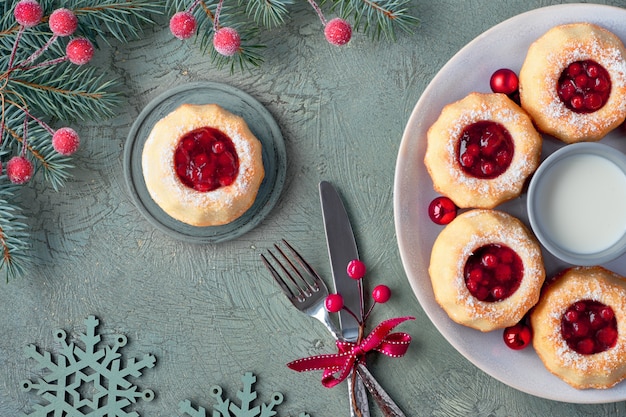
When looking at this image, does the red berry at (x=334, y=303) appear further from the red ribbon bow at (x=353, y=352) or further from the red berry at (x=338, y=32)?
the red berry at (x=338, y=32)

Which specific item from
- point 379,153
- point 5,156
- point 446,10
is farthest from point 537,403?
point 5,156

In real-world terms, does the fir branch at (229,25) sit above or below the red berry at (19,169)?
above

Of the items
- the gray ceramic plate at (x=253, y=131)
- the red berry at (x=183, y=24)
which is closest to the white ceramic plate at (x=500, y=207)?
the gray ceramic plate at (x=253, y=131)

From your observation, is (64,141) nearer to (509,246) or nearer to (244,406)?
(244,406)

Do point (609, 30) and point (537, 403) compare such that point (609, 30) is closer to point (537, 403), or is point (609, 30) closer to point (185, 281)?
point (537, 403)

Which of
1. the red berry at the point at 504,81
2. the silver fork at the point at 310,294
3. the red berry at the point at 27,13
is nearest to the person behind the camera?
the red berry at the point at 27,13

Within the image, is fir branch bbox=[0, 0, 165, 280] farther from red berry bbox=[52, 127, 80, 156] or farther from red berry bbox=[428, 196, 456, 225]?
red berry bbox=[428, 196, 456, 225]

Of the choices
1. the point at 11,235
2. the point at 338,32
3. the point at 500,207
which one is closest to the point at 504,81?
the point at 500,207
